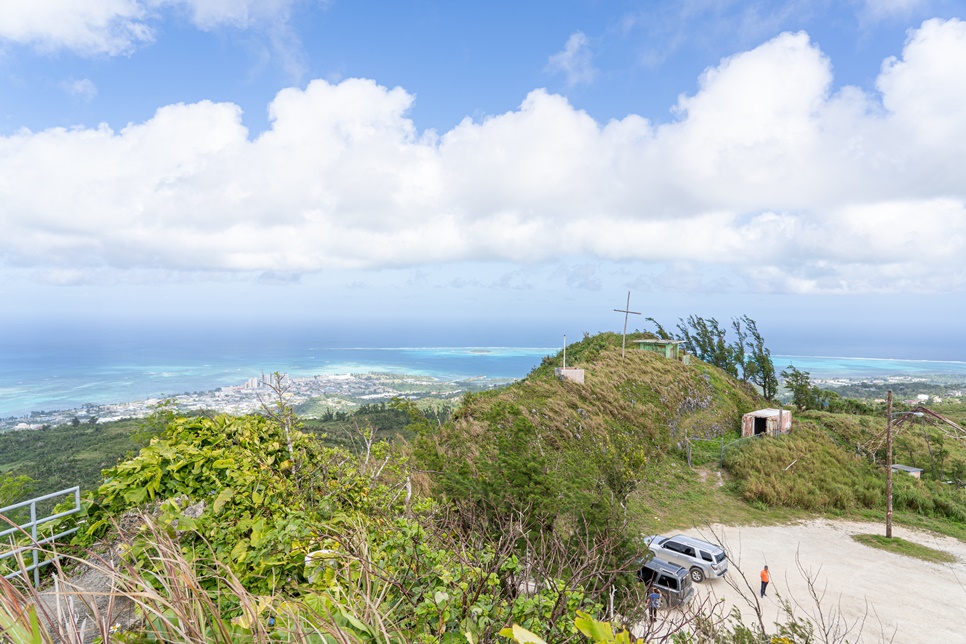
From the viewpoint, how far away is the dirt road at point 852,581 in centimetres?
859

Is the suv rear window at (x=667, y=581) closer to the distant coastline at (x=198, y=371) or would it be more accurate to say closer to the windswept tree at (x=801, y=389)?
the distant coastline at (x=198, y=371)

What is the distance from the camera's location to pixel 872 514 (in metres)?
14.6

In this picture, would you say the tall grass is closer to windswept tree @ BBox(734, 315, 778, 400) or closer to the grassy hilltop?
the grassy hilltop

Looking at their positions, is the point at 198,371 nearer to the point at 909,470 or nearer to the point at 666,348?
the point at 666,348

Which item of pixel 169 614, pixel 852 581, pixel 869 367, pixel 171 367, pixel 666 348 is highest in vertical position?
pixel 666 348

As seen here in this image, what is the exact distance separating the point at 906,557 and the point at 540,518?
40.3 ft

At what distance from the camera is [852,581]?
10.4 m

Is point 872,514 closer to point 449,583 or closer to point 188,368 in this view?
point 449,583

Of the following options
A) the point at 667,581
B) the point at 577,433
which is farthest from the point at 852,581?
the point at 577,433

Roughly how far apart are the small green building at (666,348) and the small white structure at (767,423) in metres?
5.98

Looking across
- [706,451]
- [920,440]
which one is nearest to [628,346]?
[706,451]

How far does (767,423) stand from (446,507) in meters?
20.5

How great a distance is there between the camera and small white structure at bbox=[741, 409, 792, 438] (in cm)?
1981

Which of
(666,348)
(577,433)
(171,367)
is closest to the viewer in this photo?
(577,433)
